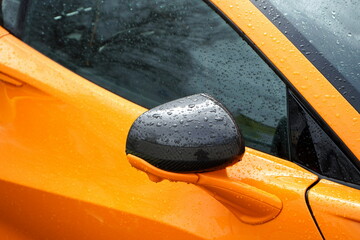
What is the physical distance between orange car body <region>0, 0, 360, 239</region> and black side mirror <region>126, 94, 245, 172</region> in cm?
15

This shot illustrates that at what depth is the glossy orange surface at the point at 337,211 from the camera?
4.40 feet

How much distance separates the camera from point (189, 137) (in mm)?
1300

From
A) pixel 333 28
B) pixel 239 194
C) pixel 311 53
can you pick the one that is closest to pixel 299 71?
pixel 311 53

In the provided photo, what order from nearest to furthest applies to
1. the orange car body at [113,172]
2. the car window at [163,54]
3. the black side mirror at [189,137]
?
the black side mirror at [189,137], the orange car body at [113,172], the car window at [163,54]

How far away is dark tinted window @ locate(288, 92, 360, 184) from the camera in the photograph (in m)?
1.44

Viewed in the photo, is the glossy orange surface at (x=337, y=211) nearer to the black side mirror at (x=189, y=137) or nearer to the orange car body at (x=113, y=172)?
the orange car body at (x=113, y=172)

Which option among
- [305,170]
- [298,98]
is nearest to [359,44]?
[298,98]

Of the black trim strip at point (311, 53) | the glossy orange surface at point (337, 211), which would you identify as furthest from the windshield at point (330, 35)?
the glossy orange surface at point (337, 211)

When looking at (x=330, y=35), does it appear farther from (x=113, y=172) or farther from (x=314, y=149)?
(x=113, y=172)

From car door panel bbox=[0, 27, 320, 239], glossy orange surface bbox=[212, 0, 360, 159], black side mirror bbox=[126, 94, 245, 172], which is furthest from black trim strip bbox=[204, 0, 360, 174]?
black side mirror bbox=[126, 94, 245, 172]

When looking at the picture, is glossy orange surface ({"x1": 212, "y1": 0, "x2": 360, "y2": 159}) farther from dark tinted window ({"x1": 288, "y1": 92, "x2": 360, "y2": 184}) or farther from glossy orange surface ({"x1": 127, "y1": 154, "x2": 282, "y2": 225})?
glossy orange surface ({"x1": 127, "y1": 154, "x2": 282, "y2": 225})

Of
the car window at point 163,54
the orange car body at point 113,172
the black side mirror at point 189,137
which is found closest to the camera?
the black side mirror at point 189,137

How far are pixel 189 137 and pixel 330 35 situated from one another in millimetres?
496

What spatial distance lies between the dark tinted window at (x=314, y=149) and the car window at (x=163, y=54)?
33 mm
